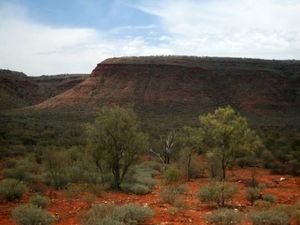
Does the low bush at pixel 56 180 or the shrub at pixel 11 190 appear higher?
the shrub at pixel 11 190

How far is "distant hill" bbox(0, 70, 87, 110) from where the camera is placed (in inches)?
3276

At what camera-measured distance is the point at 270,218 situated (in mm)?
13227

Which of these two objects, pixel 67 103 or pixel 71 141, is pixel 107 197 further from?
pixel 67 103

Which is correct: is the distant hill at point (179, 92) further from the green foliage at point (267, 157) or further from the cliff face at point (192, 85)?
the green foliage at point (267, 157)

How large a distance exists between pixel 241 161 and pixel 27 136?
63.4 ft

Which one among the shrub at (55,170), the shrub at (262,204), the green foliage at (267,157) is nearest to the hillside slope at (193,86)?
the green foliage at (267,157)

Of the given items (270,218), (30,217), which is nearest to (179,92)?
(270,218)

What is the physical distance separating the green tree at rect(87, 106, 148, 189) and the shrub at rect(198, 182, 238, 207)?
4.87 metres

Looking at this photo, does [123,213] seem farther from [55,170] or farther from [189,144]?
[189,144]

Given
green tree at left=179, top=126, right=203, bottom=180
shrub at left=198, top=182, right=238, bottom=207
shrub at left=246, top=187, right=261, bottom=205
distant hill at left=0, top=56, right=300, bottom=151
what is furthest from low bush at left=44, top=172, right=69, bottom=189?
distant hill at left=0, top=56, right=300, bottom=151

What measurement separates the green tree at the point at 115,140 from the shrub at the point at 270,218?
8.66 metres

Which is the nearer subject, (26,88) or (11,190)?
(11,190)

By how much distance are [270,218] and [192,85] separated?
61.0m

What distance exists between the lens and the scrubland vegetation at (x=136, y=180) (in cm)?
1352
